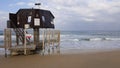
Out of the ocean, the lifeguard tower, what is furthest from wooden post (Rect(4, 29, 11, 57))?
the ocean

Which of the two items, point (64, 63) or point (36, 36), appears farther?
point (36, 36)

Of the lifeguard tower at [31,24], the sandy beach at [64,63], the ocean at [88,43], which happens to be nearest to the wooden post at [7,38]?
the lifeguard tower at [31,24]

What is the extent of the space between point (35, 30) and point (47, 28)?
1.61m

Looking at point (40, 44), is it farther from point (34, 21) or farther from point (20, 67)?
point (20, 67)

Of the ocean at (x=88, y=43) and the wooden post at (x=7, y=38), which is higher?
the wooden post at (x=7, y=38)

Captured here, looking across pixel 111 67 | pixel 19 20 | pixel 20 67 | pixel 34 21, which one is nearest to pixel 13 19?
pixel 19 20

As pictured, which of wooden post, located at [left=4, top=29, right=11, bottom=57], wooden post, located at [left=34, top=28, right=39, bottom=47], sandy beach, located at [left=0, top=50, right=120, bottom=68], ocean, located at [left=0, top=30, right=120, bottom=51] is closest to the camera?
sandy beach, located at [left=0, top=50, right=120, bottom=68]

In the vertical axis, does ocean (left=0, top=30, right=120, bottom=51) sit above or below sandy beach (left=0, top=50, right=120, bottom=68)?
below

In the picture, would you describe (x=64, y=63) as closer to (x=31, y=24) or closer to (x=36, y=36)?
(x=31, y=24)

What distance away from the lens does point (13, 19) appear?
20.2m

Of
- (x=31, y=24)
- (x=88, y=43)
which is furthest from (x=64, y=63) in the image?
(x=88, y=43)

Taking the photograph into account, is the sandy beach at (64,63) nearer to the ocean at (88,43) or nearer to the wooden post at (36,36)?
the wooden post at (36,36)

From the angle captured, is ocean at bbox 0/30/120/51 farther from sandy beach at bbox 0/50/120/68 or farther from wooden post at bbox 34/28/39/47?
sandy beach at bbox 0/50/120/68

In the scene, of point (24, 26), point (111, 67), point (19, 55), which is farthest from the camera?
point (24, 26)
